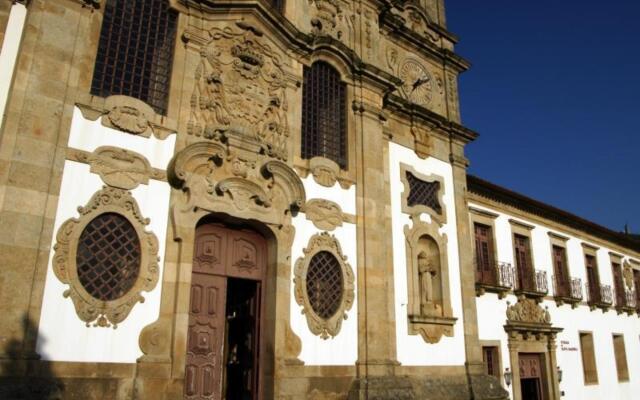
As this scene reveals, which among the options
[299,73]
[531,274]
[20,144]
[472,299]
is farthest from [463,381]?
[20,144]

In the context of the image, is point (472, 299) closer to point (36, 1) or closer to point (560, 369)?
point (560, 369)

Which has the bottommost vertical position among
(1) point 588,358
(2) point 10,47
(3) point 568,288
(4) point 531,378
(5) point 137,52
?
(4) point 531,378

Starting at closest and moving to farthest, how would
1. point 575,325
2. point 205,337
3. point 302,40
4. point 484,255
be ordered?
1. point 205,337
2. point 302,40
3. point 484,255
4. point 575,325

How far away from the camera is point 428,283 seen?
12.3m

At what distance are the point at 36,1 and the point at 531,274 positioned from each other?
15.1 meters

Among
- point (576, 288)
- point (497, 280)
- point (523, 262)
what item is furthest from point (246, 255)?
point (576, 288)

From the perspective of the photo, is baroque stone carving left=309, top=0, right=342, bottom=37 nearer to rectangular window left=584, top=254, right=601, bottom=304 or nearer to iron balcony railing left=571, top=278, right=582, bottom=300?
iron balcony railing left=571, top=278, right=582, bottom=300

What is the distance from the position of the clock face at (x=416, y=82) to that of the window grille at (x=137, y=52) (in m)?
6.75

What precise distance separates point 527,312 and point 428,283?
5.29 meters

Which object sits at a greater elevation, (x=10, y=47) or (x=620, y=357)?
(x=10, y=47)

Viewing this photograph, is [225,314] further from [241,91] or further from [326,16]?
[326,16]

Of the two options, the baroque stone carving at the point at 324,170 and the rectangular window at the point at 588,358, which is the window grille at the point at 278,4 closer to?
the baroque stone carving at the point at 324,170

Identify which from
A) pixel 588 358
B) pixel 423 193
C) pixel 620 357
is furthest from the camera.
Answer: pixel 620 357

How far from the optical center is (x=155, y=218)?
8273 mm
